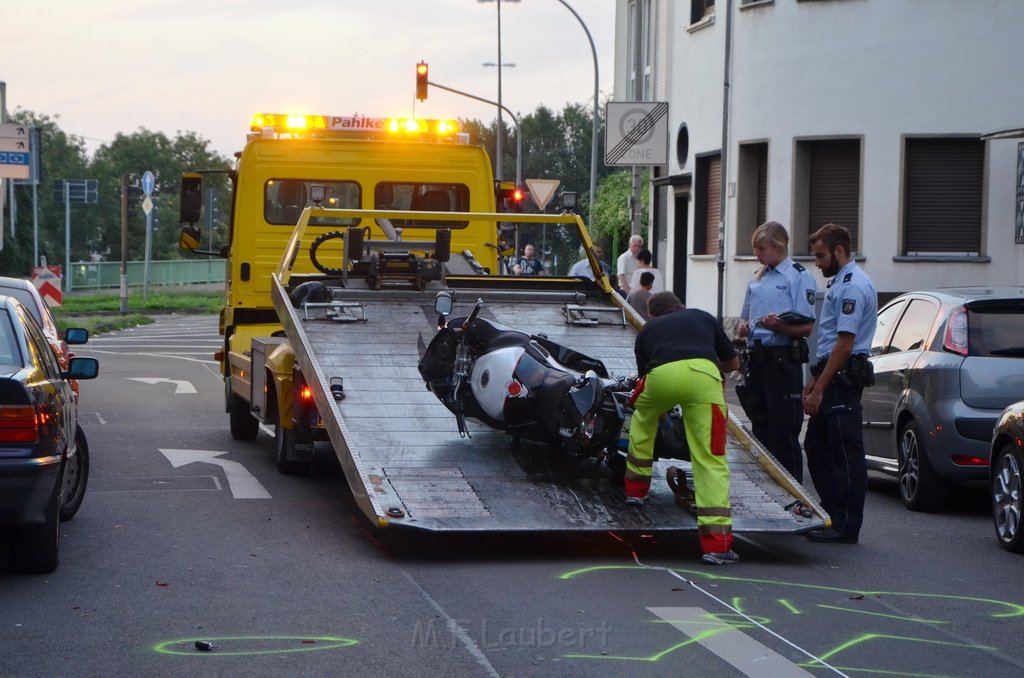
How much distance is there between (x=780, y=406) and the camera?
30.9 feet

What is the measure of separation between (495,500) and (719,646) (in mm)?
2345

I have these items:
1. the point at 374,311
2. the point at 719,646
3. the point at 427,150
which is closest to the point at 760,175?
the point at 427,150

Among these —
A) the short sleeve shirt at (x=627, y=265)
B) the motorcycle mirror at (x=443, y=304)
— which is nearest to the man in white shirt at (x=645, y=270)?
the short sleeve shirt at (x=627, y=265)

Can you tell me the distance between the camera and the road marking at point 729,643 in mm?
5828

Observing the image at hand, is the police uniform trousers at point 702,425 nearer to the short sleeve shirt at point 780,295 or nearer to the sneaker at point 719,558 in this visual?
the sneaker at point 719,558

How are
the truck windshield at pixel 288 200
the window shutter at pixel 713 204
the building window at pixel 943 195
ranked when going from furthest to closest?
the window shutter at pixel 713 204
the building window at pixel 943 195
the truck windshield at pixel 288 200

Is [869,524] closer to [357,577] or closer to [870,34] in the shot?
[357,577]

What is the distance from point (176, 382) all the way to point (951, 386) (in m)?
13.5

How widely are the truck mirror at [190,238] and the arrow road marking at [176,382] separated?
5421 millimetres

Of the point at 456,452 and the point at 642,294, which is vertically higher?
the point at 642,294

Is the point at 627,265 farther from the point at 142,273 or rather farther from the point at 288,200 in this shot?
the point at 142,273

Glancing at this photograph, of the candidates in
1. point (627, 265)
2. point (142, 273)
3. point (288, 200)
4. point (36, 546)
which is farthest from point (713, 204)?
point (142, 273)

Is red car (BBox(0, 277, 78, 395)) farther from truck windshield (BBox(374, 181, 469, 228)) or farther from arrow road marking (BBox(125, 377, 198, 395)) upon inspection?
arrow road marking (BBox(125, 377, 198, 395))

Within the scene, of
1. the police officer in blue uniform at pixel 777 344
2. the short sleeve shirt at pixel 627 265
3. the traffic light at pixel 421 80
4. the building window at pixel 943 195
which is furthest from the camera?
the traffic light at pixel 421 80
